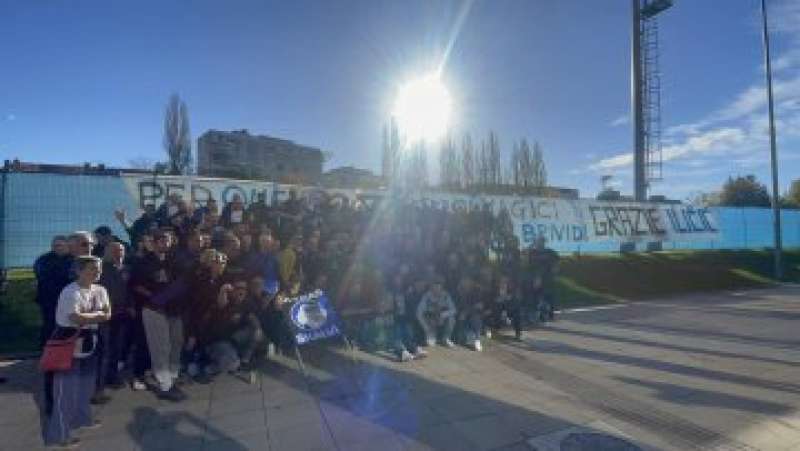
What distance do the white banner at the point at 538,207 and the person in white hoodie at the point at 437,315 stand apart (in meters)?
3.05

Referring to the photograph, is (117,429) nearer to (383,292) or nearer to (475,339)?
(383,292)

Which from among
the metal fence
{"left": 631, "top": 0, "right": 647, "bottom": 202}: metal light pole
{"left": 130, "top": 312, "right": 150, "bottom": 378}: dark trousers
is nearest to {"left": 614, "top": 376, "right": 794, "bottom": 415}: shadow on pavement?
{"left": 130, "top": 312, "right": 150, "bottom": 378}: dark trousers

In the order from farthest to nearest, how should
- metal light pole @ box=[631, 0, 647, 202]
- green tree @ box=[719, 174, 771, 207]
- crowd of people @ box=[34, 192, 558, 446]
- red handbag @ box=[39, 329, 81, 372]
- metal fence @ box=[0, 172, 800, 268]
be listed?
green tree @ box=[719, 174, 771, 207], metal light pole @ box=[631, 0, 647, 202], metal fence @ box=[0, 172, 800, 268], crowd of people @ box=[34, 192, 558, 446], red handbag @ box=[39, 329, 81, 372]

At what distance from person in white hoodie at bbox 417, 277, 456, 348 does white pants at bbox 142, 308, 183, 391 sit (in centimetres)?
373

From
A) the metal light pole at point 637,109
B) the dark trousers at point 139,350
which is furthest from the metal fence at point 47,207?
the metal light pole at point 637,109

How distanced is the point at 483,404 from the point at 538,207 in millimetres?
11447

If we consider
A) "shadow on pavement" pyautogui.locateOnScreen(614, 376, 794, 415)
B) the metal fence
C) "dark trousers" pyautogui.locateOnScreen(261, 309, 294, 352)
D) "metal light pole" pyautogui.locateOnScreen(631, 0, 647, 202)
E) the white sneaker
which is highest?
"metal light pole" pyautogui.locateOnScreen(631, 0, 647, 202)

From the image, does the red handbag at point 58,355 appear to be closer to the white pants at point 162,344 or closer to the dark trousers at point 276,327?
the white pants at point 162,344

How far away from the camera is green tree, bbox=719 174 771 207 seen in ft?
156

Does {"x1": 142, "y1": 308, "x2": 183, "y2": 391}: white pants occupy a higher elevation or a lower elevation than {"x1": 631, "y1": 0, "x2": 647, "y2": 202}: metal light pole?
lower

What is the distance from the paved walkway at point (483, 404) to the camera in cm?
492

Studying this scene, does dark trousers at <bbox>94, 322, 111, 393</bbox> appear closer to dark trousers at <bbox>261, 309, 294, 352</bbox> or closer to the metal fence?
dark trousers at <bbox>261, 309, 294, 352</bbox>

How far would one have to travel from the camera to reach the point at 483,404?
5.89 metres

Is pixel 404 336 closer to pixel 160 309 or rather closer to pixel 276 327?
pixel 276 327
